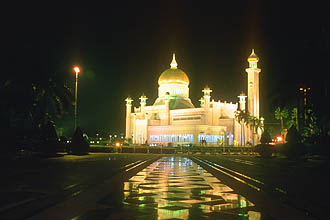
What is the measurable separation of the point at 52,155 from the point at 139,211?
22645mm

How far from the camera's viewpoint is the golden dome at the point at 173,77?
97.8 m

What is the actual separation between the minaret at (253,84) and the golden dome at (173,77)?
2033 cm

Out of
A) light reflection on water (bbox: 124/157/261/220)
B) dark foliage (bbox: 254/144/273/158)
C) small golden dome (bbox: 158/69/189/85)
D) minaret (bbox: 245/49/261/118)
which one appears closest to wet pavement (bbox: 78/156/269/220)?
light reflection on water (bbox: 124/157/261/220)

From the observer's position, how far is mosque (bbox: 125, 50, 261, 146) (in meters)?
83.0

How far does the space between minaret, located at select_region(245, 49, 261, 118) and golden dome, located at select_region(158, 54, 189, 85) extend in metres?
20.3

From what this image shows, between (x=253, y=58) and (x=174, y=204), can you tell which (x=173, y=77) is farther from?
(x=174, y=204)

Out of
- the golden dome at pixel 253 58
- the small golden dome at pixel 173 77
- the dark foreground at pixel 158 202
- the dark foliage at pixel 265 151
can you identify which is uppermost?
the golden dome at pixel 253 58

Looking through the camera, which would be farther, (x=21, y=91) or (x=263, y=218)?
(x=21, y=91)

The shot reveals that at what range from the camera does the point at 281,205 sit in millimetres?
7457

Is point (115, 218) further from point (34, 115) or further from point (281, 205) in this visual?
point (34, 115)

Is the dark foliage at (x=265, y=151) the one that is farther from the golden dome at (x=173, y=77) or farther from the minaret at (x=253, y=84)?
the golden dome at (x=173, y=77)

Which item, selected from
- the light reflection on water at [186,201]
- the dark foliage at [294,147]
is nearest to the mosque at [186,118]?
the dark foliage at [294,147]

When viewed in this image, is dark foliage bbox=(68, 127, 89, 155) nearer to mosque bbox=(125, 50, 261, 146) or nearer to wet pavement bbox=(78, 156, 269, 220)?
wet pavement bbox=(78, 156, 269, 220)

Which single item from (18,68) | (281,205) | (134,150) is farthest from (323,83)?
(134,150)
